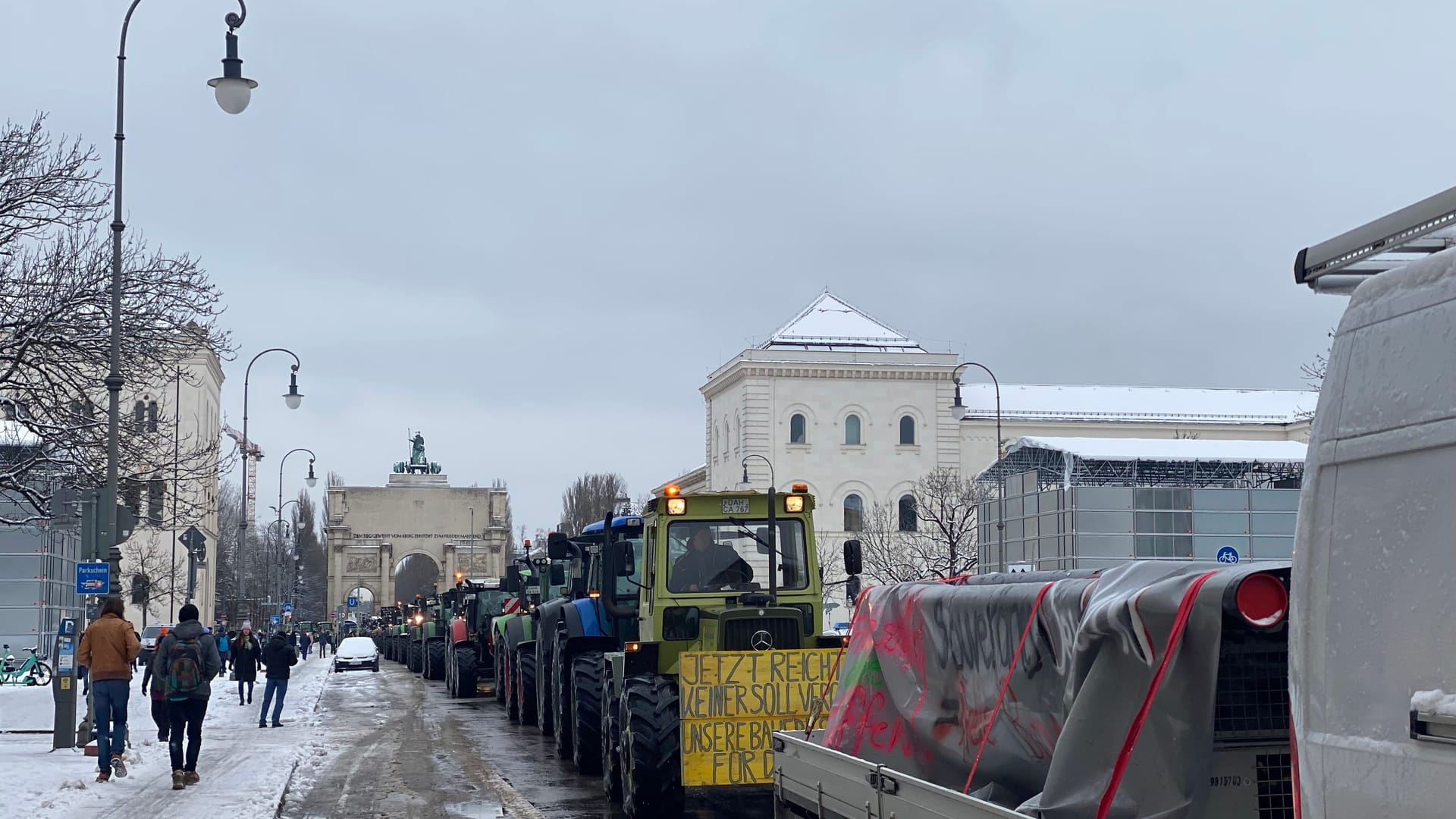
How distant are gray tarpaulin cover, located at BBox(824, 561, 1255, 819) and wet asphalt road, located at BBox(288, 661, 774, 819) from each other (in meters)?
6.01

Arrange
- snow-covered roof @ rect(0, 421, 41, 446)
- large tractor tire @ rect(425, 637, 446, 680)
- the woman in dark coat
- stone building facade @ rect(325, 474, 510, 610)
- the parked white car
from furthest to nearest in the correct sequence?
stone building facade @ rect(325, 474, 510, 610)
the parked white car
large tractor tire @ rect(425, 637, 446, 680)
the woman in dark coat
snow-covered roof @ rect(0, 421, 41, 446)

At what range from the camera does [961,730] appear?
7160 mm

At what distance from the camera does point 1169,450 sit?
58.9m

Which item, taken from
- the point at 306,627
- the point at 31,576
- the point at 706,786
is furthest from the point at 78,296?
the point at 306,627

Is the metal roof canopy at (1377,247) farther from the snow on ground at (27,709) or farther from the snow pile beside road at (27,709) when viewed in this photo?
the snow pile beside road at (27,709)

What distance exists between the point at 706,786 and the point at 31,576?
121ft

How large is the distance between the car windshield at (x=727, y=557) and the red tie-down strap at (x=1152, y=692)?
9846 millimetres

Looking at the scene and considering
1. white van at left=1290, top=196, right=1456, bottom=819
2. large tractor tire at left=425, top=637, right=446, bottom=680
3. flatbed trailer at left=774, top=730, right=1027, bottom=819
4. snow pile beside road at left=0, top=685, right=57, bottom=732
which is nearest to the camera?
white van at left=1290, top=196, right=1456, bottom=819

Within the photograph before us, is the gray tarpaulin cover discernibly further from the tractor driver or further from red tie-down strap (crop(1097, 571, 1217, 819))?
the tractor driver

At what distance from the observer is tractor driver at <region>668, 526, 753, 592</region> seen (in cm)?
1508

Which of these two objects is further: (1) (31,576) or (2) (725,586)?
(1) (31,576)

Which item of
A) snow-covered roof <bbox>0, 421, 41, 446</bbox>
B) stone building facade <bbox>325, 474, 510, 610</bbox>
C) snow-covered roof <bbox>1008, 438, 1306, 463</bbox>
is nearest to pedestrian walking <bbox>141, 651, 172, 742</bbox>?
snow-covered roof <bbox>0, 421, 41, 446</bbox>

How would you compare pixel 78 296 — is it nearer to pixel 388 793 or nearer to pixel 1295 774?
pixel 388 793

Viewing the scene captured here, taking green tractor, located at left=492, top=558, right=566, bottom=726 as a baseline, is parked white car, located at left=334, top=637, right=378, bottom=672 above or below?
below
